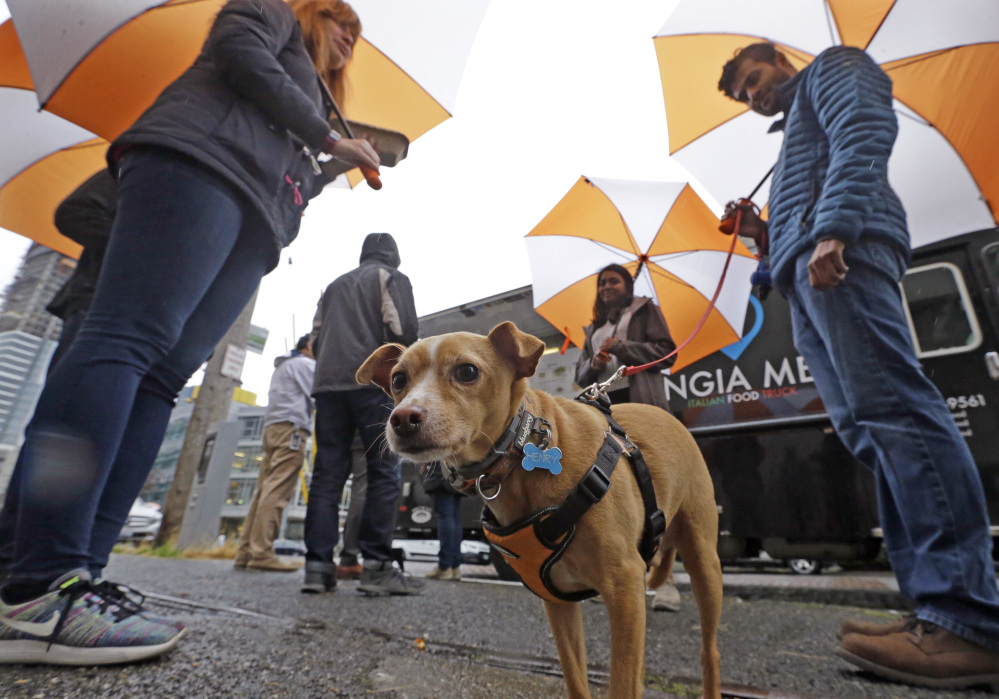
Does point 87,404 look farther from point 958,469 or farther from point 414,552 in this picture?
point 414,552

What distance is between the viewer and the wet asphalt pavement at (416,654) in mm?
1205

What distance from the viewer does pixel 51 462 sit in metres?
1.22

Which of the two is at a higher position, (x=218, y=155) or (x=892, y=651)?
(x=218, y=155)

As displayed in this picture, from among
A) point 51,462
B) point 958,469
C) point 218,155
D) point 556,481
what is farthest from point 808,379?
point 51,462

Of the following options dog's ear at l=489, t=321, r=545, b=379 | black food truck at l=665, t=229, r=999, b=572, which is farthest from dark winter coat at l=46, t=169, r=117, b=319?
black food truck at l=665, t=229, r=999, b=572

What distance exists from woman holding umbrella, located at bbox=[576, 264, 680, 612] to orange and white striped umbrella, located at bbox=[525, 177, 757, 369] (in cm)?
63

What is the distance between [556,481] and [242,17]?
1.53 meters

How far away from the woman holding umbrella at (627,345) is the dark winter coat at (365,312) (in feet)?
3.99

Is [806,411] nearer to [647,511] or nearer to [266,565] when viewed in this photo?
[647,511]

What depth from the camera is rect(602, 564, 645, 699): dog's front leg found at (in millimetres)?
1087

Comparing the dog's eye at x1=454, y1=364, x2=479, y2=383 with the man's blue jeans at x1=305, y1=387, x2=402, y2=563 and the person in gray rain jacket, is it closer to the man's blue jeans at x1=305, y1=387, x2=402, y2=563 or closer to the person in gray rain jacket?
the person in gray rain jacket

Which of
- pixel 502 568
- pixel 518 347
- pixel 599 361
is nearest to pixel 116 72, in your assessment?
pixel 518 347

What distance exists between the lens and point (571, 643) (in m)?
1.27

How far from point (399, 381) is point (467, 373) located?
245mm
